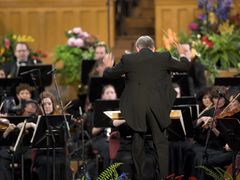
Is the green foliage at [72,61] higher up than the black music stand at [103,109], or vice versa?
the green foliage at [72,61]

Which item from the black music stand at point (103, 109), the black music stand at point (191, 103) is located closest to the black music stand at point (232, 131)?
the black music stand at point (191, 103)

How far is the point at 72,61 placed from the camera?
13.0m

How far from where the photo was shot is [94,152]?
10.5 meters

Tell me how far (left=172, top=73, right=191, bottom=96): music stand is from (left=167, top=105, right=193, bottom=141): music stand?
1702 mm

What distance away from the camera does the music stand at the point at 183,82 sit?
1104 cm

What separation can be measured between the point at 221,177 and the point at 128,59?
1614 millimetres

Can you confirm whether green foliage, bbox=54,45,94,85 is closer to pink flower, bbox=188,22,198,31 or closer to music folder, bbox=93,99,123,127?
pink flower, bbox=188,22,198,31

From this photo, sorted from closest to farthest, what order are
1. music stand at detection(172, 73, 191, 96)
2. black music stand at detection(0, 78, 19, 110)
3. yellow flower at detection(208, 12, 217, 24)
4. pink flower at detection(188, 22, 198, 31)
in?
black music stand at detection(0, 78, 19, 110) → music stand at detection(172, 73, 191, 96) → yellow flower at detection(208, 12, 217, 24) → pink flower at detection(188, 22, 198, 31)

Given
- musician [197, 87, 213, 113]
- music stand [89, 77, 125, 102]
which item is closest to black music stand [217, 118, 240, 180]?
musician [197, 87, 213, 113]

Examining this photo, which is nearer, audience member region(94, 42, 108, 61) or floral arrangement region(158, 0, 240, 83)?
audience member region(94, 42, 108, 61)

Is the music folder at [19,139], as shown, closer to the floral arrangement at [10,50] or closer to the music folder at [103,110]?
the music folder at [103,110]

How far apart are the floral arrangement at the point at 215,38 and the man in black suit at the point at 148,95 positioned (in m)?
4.05

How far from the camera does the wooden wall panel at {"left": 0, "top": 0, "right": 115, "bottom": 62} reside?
1466 cm

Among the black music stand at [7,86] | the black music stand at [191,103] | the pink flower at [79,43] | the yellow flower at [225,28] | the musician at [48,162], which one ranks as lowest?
the musician at [48,162]
